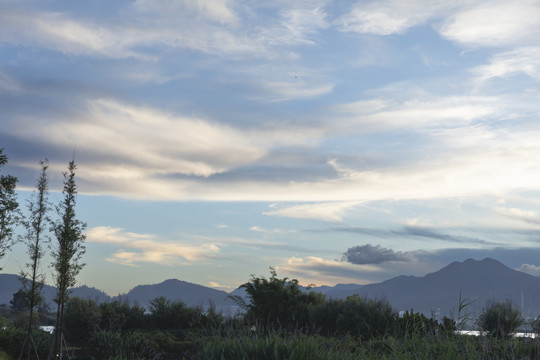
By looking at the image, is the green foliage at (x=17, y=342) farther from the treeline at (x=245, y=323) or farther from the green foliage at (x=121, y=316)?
the green foliage at (x=121, y=316)

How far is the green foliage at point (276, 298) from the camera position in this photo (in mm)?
33406

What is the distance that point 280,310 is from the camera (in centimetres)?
3350

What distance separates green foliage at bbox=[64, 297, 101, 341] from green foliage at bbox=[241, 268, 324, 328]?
9759mm

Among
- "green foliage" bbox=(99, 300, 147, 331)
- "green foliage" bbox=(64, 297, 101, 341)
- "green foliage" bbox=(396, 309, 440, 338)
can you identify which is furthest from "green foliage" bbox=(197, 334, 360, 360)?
"green foliage" bbox=(99, 300, 147, 331)

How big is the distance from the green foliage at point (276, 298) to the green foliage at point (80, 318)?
384 inches

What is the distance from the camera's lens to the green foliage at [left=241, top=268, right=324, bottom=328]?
33.4 metres

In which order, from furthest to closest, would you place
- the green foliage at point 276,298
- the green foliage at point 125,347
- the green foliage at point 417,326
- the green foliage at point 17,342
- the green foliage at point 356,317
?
the green foliage at point 276,298
the green foliage at point 17,342
the green foliage at point 356,317
the green foliage at point 125,347
the green foliage at point 417,326

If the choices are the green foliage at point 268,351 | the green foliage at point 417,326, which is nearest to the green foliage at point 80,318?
the green foliage at point 417,326

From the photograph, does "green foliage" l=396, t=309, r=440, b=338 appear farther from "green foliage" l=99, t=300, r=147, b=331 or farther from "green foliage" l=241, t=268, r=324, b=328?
"green foliage" l=99, t=300, r=147, b=331

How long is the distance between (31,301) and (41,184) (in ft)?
22.2

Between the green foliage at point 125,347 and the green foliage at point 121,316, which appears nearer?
the green foliage at point 125,347

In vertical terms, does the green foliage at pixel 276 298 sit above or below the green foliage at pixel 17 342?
above

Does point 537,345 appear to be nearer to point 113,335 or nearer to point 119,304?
point 113,335

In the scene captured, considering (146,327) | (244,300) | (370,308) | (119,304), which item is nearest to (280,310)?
(244,300)
